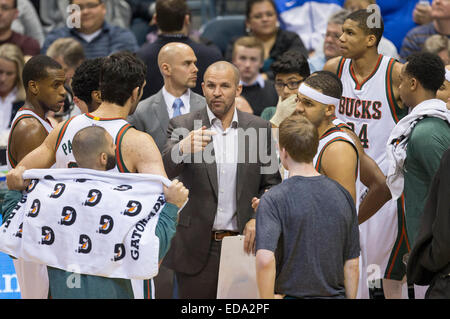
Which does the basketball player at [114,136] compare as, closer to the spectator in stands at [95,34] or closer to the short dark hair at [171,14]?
the short dark hair at [171,14]

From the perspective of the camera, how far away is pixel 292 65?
5926 mm

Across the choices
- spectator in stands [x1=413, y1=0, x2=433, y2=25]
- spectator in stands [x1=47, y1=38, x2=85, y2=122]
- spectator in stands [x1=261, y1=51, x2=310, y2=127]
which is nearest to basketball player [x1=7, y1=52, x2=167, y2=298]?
spectator in stands [x1=261, y1=51, x2=310, y2=127]

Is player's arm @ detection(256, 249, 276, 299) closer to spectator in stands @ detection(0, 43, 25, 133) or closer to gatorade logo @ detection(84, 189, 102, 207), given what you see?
gatorade logo @ detection(84, 189, 102, 207)

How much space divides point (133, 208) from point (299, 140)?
2.96 ft

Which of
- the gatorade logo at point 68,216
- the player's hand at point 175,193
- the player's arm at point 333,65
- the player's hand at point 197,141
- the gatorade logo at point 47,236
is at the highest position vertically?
the player's arm at point 333,65

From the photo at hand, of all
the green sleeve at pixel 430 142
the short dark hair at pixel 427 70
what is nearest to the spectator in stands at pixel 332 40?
the short dark hair at pixel 427 70

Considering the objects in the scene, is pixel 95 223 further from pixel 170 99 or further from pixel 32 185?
pixel 170 99

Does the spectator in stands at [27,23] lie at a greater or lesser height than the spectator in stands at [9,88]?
greater

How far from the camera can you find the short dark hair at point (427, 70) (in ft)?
15.3

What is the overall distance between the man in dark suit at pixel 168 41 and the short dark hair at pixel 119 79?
223cm

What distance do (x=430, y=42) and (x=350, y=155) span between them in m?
2.98

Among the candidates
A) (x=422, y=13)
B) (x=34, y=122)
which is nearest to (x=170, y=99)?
(x=34, y=122)
